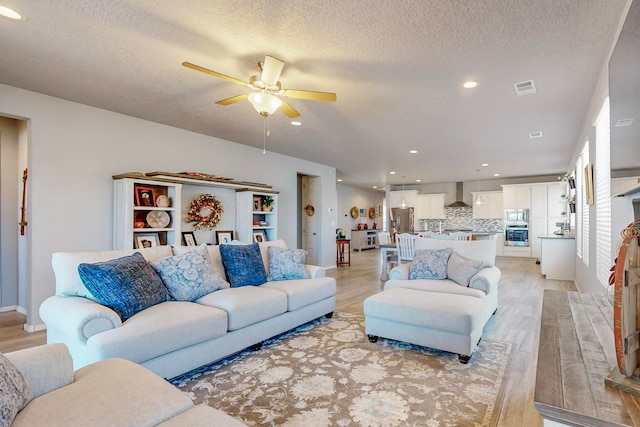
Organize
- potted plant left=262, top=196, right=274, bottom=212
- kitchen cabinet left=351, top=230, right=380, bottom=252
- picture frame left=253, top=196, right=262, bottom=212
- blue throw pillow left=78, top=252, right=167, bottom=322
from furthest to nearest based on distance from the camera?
1. kitchen cabinet left=351, top=230, right=380, bottom=252
2. potted plant left=262, top=196, right=274, bottom=212
3. picture frame left=253, top=196, right=262, bottom=212
4. blue throw pillow left=78, top=252, right=167, bottom=322

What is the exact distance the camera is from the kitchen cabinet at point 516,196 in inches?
369

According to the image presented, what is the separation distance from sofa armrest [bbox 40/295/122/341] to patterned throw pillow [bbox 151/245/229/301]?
60cm

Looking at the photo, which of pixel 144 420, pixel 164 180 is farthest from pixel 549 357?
pixel 164 180

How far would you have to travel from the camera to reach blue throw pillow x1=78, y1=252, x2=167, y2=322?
2316mm

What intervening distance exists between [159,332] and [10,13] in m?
2.38

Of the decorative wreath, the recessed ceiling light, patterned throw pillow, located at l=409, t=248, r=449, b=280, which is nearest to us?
the recessed ceiling light

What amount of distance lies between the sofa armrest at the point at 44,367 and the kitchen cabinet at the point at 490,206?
10.8m

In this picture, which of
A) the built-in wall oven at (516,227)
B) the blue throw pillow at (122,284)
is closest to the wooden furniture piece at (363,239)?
the built-in wall oven at (516,227)

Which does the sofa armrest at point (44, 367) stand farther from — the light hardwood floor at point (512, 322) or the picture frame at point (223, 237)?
the picture frame at point (223, 237)

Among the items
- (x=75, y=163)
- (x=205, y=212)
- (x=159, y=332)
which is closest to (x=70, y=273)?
(x=159, y=332)

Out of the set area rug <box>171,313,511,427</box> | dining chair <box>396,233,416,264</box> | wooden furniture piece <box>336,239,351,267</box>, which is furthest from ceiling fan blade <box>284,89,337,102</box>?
wooden furniture piece <box>336,239,351,267</box>

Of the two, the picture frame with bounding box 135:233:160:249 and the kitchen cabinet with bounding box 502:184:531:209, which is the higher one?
the kitchen cabinet with bounding box 502:184:531:209

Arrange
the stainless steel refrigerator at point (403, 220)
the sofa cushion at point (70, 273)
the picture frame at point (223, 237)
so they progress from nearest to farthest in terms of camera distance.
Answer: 1. the sofa cushion at point (70, 273)
2. the picture frame at point (223, 237)
3. the stainless steel refrigerator at point (403, 220)

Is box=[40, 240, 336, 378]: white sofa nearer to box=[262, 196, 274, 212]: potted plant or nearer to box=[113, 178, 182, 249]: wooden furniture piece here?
box=[113, 178, 182, 249]: wooden furniture piece
